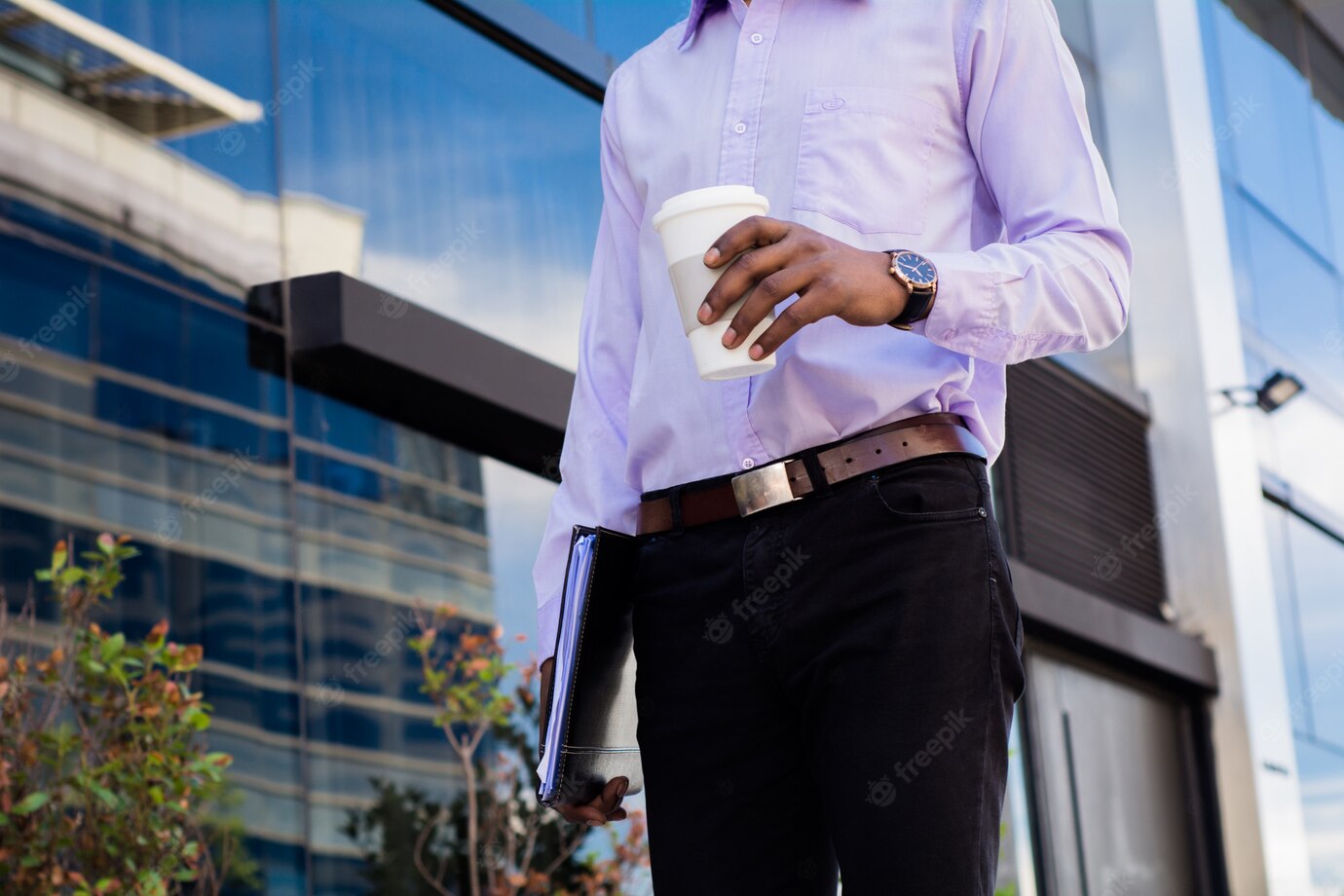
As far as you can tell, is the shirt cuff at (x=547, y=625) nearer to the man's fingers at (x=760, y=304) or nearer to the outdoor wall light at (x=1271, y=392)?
the man's fingers at (x=760, y=304)

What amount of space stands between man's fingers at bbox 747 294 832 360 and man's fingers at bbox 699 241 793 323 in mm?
39

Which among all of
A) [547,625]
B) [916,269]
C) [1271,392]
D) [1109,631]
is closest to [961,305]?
[916,269]

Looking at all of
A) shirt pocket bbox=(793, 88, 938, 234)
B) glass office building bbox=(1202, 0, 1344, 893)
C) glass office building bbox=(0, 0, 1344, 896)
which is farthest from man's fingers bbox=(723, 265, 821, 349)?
glass office building bbox=(1202, 0, 1344, 893)

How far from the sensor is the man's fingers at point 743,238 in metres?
1.47

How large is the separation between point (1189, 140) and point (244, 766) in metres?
8.50

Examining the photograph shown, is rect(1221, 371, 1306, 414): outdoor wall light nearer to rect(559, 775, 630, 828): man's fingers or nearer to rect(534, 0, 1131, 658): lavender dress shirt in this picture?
rect(534, 0, 1131, 658): lavender dress shirt

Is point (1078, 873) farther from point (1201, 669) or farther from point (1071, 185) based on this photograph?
point (1071, 185)

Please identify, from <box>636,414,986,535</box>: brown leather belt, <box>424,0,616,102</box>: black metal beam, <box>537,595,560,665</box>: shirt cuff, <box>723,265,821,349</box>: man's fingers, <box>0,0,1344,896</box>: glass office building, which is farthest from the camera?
<box>424,0,616,102</box>: black metal beam

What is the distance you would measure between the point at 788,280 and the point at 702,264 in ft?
0.27

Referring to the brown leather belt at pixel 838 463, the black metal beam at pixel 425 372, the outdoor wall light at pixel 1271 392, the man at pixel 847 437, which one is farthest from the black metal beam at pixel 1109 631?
the brown leather belt at pixel 838 463

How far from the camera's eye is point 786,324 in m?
1.46

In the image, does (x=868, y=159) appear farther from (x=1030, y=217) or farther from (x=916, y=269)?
(x=916, y=269)

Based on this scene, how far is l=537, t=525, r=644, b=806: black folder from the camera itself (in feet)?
6.08

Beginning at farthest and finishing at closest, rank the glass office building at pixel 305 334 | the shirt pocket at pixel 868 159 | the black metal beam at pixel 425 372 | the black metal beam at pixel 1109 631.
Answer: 1. the black metal beam at pixel 1109 631
2. the black metal beam at pixel 425 372
3. the glass office building at pixel 305 334
4. the shirt pocket at pixel 868 159
